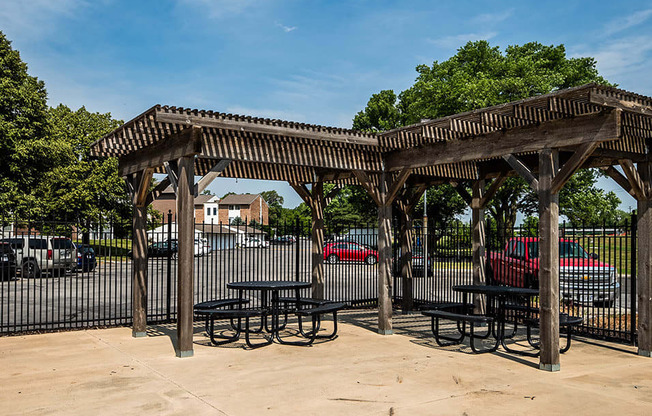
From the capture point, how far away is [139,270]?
9.98 m

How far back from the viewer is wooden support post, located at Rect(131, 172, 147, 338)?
9.80 m

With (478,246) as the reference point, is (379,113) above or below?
above

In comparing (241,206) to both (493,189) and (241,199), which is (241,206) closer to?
(241,199)

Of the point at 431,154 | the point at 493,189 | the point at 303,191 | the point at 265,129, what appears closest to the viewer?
the point at 265,129

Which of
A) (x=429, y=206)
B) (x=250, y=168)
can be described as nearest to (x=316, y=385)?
(x=250, y=168)

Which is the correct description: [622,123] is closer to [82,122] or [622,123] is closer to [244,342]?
[244,342]

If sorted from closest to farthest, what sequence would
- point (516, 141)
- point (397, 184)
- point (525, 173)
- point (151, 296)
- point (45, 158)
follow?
point (525, 173), point (516, 141), point (397, 184), point (151, 296), point (45, 158)

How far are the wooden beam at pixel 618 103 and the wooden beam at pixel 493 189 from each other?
3.95 meters

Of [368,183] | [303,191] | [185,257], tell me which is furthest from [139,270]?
[368,183]

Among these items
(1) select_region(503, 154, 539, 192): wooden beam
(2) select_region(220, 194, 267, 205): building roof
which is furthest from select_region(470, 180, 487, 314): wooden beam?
(2) select_region(220, 194, 267, 205): building roof

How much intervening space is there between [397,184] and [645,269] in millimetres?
4076

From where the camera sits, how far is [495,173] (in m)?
11.2

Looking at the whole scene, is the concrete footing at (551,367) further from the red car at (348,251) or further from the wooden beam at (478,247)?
the red car at (348,251)

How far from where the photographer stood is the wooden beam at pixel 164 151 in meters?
7.81
